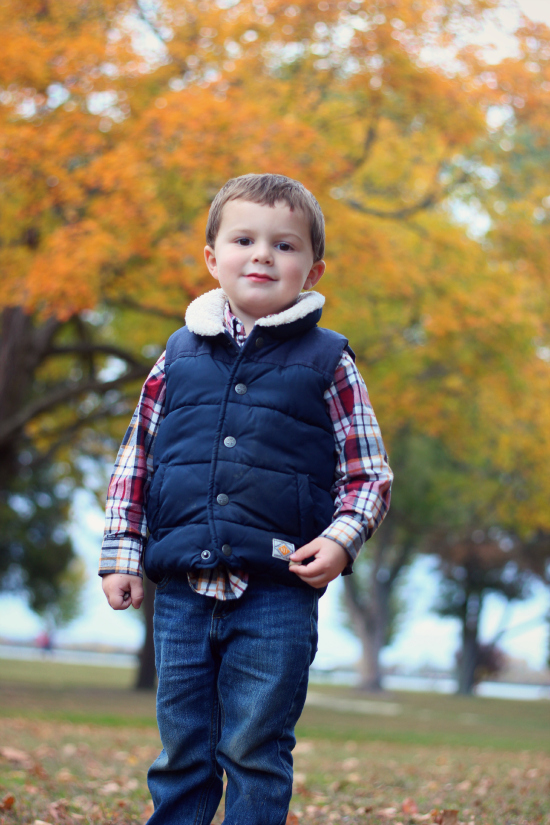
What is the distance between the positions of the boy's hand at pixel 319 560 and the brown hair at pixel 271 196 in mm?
891

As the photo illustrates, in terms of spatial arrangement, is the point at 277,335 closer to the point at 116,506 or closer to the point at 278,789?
the point at 116,506

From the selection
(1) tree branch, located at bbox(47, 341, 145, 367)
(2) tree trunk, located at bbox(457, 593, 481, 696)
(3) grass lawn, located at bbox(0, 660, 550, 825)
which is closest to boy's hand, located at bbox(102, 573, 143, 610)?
(3) grass lawn, located at bbox(0, 660, 550, 825)

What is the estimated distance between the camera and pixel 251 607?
2418mm

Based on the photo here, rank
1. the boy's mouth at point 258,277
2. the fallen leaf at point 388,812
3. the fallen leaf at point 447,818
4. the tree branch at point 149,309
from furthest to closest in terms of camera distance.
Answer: the tree branch at point 149,309
the fallen leaf at point 388,812
the fallen leaf at point 447,818
the boy's mouth at point 258,277

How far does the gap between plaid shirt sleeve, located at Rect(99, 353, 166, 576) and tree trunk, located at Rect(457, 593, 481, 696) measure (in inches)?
1173

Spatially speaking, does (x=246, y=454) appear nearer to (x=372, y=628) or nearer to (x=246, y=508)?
(x=246, y=508)

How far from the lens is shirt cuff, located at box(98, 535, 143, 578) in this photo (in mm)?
2529

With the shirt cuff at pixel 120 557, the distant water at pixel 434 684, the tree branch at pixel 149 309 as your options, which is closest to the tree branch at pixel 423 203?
the tree branch at pixel 149 309

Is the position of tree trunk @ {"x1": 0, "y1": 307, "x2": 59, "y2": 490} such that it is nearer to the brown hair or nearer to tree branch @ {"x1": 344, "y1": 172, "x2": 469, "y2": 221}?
tree branch @ {"x1": 344, "y1": 172, "x2": 469, "y2": 221}

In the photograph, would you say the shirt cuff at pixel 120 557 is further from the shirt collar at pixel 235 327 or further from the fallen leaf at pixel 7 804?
the fallen leaf at pixel 7 804

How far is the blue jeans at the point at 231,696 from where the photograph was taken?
7.78ft

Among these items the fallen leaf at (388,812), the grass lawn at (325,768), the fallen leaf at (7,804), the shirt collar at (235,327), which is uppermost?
the shirt collar at (235,327)

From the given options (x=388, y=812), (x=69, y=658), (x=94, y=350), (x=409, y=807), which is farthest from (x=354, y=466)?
(x=69, y=658)

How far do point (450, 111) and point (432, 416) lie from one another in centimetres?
517
